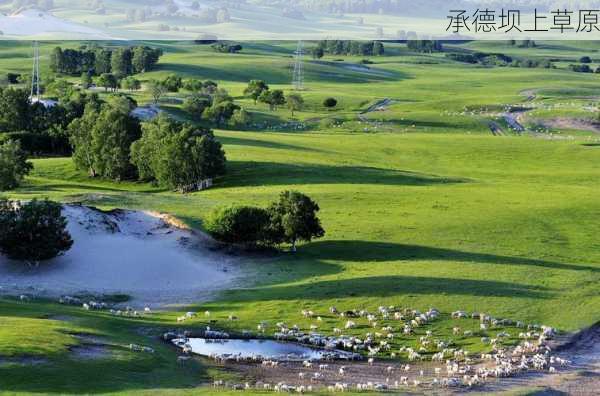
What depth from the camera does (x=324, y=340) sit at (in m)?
51.6

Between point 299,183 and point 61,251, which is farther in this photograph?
point 299,183

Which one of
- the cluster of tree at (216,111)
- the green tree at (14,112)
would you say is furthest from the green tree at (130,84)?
the green tree at (14,112)

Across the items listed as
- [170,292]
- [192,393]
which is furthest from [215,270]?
[192,393]

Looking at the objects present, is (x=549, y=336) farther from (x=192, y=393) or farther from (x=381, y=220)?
(x=381, y=220)

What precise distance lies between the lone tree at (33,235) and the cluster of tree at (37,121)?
52.9 meters

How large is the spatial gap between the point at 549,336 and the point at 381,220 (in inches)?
1064

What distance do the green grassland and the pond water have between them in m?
2.01

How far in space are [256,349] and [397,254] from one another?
2051 cm

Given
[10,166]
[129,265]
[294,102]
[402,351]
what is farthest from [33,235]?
[294,102]

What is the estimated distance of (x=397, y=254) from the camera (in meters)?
69.2

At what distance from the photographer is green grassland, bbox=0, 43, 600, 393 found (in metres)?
46.5

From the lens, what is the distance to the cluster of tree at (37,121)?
119312mm

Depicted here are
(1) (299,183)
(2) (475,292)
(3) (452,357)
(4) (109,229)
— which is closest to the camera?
(3) (452,357)

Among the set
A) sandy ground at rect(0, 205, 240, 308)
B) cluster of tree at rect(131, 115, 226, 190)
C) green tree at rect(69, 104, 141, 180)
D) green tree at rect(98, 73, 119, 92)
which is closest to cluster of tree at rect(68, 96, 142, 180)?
green tree at rect(69, 104, 141, 180)
